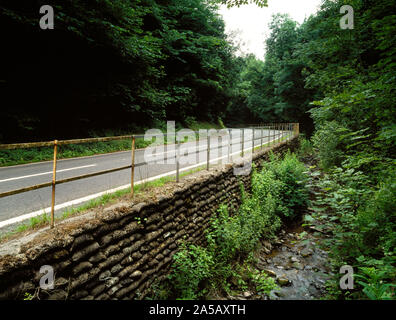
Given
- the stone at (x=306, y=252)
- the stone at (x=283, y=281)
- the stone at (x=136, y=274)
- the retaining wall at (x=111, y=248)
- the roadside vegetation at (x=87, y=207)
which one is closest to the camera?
the retaining wall at (x=111, y=248)

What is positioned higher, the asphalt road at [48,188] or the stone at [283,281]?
the asphalt road at [48,188]

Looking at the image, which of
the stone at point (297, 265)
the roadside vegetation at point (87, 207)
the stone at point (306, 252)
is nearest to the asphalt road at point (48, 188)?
the roadside vegetation at point (87, 207)

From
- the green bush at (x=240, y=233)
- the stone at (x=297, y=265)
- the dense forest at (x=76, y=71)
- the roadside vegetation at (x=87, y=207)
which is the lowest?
the stone at (x=297, y=265)

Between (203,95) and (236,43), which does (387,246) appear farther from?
(236,43)

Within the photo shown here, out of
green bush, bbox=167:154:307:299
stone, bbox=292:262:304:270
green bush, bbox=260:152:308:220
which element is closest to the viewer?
green bush, bbox=167:154:307:299

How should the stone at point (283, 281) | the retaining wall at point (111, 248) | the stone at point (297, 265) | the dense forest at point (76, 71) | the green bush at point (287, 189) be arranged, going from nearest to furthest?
the retaining wall at point (111, 248), the stone at point (283, 281), the stone at point (297, 265), the dense forest at point (76, 71), the green bush at point (287, 189)

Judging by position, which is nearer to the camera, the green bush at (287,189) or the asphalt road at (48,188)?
the asphalt road at (48,188)

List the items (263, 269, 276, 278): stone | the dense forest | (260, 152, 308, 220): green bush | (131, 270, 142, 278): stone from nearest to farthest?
(131, 270, 142, 278): stone → (263, 269, 276, 278): stone → the dense forest → (260, 152, 308, 220): green bush

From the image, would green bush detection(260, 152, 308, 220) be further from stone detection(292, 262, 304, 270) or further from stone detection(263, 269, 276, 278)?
stone detection(263, 269, 276, 278)

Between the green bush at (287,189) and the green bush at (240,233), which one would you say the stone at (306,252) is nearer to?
the green bush at (240,233)

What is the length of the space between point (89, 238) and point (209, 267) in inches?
111

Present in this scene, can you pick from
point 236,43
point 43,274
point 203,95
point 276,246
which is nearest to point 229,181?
point 276,246

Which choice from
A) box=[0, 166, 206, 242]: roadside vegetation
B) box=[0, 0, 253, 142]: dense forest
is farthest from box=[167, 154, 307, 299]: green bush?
box=[0, 0, 253, 142]: dense forest

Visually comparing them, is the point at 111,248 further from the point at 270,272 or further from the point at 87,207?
the point at 270,272
